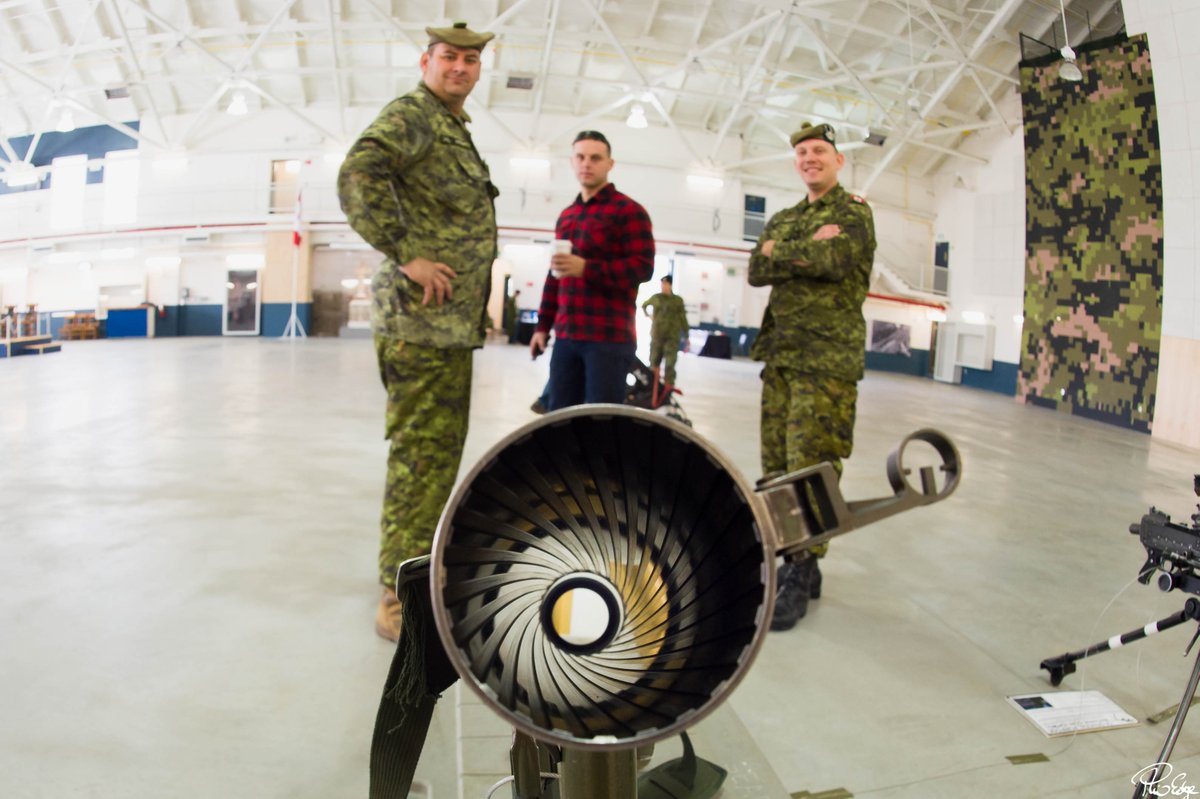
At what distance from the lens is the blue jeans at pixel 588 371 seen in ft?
7.97

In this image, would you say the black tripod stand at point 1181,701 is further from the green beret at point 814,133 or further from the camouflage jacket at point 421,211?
the camouflage jacket at point 421,211

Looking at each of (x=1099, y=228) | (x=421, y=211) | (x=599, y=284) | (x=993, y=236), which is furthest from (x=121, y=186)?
(x=1099, y=228)

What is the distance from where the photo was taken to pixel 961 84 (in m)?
14.8

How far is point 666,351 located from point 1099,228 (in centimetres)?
445

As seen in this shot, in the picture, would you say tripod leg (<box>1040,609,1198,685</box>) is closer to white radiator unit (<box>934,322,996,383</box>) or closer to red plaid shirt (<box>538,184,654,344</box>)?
red plaid shirt (<box>538,184,654,344</box>)

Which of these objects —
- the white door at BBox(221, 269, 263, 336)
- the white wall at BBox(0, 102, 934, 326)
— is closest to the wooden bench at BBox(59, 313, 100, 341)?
the white wall at BBox(0, 102, 934, 326)

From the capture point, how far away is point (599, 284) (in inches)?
95.9

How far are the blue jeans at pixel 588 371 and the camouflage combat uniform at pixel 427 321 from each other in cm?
67

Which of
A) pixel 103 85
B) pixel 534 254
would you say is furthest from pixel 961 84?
A: pixel 103 85

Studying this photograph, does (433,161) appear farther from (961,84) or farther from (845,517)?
(961,84)

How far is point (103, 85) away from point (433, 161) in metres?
19.2

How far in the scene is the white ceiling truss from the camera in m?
13.3

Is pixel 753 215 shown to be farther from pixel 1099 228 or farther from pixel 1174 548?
pixel 1174 548

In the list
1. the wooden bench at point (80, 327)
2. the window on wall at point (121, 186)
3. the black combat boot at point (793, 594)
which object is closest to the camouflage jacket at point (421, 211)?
the black combat boot at point (793, 594)
